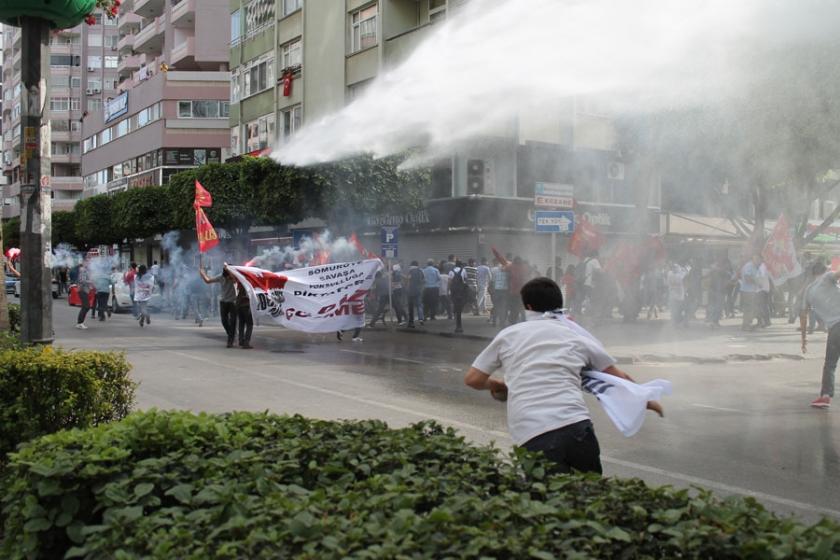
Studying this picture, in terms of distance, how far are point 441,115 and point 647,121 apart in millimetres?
5097

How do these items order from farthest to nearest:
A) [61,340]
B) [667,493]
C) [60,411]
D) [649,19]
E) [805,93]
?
[61,340]
[805,93]
[649,19]
[60,411]
[667,493]

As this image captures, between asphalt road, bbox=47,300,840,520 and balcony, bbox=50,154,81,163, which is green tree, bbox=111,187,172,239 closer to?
asphalt road, bbox=47,300,840,520

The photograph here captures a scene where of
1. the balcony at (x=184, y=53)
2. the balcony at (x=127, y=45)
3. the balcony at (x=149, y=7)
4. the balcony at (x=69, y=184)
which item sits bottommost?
the balcony at (x=69, y=184)

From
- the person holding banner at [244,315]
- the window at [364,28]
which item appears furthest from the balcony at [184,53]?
the person holding banner at [244,315]

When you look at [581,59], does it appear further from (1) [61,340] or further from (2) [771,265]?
(1) [61,340]

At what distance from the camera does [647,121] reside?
20203 millimetres

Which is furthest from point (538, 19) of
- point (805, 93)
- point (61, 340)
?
point (61, 340)

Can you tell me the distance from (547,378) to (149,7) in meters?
65.0

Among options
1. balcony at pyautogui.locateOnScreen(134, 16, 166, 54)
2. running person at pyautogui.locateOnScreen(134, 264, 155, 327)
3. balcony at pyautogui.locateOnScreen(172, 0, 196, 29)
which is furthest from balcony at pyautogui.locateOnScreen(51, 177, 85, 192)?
running person at pyautogui.locateOnScreen(134, 264, 155, 327)

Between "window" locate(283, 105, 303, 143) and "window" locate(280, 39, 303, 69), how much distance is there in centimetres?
183

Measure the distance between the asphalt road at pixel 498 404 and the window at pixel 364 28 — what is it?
15874 millimetres

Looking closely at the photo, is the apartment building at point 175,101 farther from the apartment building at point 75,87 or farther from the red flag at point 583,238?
the red flag at point 583,238

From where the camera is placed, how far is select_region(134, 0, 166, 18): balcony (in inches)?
2436

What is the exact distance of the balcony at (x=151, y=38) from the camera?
201 ft
